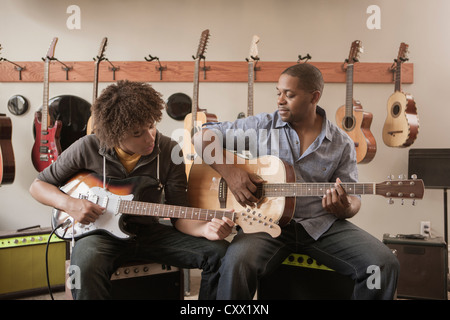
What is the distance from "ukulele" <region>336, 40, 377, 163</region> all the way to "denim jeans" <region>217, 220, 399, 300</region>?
4.21ft

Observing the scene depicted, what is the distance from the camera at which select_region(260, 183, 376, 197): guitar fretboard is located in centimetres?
155

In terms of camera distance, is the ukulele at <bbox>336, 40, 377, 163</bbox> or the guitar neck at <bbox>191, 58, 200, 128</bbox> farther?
the guitar neck at <bbox>191, 58, 200, 128</bbox>

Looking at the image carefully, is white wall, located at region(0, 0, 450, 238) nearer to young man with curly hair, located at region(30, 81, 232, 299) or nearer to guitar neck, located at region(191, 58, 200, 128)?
guitar neck, located at region(191, 58, 200, 128)

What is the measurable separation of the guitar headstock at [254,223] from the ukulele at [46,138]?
203 cm

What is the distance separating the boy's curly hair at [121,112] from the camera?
5.26 feet

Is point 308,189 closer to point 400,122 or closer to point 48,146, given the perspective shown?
point 400,122

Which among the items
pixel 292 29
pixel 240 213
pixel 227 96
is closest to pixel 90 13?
pixel 227 96

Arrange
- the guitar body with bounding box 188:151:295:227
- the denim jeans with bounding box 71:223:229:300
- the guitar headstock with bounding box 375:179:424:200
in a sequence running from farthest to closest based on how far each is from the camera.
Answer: the guitar body with bounding box 188:151:295:227, the guitar headstock with bounding box 375:179:424:200, the denim jeans with bounding box 71:223:229:300

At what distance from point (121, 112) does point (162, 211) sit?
0.50 meters

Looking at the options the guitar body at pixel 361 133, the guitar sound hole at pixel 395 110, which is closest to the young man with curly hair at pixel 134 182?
the guitar body at pixel 361 133

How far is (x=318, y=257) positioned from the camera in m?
1.62

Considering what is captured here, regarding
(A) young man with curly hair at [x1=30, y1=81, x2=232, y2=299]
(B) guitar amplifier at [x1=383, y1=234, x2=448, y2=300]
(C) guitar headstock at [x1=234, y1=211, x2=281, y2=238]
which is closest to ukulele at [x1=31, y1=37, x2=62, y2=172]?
(A) young man with curly hair at [x1=30, y1=81, x2=232, y2=299]
